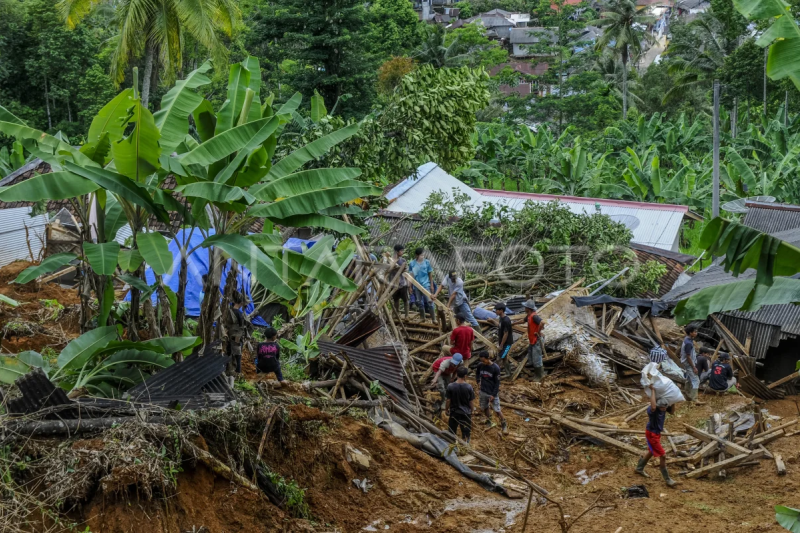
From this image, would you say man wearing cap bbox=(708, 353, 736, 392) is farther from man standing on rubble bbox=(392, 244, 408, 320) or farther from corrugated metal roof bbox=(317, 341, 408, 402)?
corrugated metal roof bbox=(317, 341, 408, 402)

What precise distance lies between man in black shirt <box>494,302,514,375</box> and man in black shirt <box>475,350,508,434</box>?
131cm

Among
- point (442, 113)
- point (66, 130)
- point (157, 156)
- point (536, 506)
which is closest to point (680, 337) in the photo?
point (442, 113)

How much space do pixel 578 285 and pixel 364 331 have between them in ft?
18.8

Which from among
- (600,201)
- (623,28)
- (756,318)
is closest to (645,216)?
(600,201)

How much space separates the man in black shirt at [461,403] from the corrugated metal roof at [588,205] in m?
10.6

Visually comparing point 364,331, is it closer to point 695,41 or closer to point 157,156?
point 157,156

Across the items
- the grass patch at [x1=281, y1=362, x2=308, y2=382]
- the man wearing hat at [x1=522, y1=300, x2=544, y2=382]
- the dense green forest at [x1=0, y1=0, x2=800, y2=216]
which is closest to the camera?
the grass patch at [x1=281, y1=362, x2=308, y2=382]

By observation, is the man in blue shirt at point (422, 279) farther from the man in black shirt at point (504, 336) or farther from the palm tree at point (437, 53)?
the palm tree at point (437, 53)

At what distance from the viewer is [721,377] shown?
12547mm

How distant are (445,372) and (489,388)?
0.66 m

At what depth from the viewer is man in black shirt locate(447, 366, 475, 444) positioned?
9.38 m

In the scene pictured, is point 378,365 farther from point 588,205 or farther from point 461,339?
point 588,205

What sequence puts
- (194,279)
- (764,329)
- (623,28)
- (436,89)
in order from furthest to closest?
(623,28), (436,89), (764,329), (194,279)

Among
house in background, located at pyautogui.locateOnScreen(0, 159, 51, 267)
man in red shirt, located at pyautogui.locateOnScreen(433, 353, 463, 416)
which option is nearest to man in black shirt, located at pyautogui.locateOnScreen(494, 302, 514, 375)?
man in red shirt, located at pyautogui.locateOnScreen(433, 353, 463, 416)
